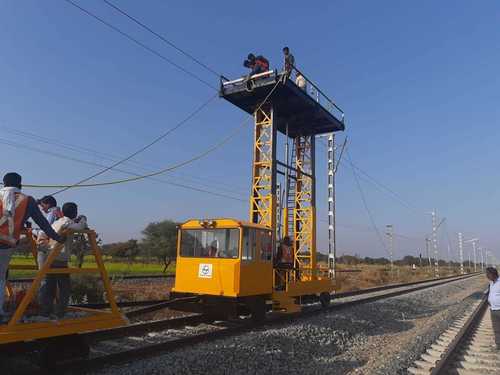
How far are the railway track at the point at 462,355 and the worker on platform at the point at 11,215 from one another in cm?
616

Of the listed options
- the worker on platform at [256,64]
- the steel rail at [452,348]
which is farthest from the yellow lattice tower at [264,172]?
the steel rail at [452,348]

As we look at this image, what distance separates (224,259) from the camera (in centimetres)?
1002

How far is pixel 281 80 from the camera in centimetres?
1686

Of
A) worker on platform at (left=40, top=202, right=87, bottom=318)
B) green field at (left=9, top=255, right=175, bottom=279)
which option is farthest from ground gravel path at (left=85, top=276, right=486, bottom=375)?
green field at (left=9, top=255, right=175, bottom=279)

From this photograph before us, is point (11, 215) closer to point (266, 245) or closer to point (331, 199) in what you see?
point (266, 245)

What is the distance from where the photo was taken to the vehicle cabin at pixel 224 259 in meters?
9.87

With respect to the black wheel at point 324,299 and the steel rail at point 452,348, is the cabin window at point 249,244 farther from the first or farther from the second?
the black wheel at point 324,299

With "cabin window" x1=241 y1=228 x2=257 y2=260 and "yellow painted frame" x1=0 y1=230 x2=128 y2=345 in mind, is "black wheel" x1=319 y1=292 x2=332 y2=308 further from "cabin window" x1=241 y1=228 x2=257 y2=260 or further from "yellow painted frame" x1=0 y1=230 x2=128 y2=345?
"yellow painted frame" x1=0 y1=230 x2=128 y2=345

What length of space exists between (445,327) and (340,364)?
562 centimetres

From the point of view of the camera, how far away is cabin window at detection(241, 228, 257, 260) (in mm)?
10071

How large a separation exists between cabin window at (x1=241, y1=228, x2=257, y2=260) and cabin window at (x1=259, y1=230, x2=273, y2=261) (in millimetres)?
370

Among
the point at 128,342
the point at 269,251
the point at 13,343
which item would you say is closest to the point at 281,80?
the point at 269,251

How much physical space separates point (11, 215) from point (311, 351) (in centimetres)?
588

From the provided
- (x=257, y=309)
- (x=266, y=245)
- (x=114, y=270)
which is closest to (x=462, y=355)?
(x=257, y=309)
